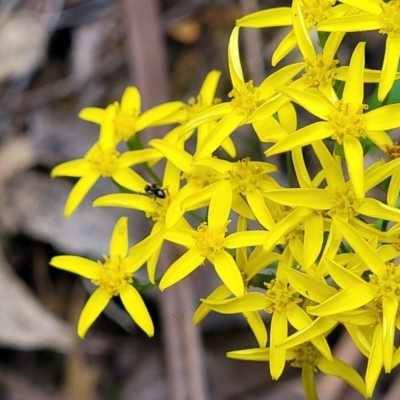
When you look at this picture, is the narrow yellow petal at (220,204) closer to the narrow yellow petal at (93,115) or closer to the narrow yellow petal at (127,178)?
the narrow yellow petal at (127,178)

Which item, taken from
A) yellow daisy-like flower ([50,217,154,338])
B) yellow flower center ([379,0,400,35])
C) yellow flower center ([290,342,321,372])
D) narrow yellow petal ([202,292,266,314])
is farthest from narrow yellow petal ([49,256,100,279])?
yellow flower center ([379,0,400,35])

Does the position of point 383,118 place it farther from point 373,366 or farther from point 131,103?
point 131,103

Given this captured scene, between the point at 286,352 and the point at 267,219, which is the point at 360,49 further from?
the point at 286,352

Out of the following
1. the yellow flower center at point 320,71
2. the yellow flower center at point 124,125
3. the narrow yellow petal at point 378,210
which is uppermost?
the yellow flower center at point 320,71

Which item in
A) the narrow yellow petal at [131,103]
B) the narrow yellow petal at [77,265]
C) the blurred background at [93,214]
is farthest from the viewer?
the blurred background at [93,214]

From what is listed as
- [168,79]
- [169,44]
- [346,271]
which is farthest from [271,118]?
[169,44]

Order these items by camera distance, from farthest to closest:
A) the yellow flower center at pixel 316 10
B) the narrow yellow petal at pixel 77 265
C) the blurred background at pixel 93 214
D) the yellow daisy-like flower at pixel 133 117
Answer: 1. the blurred background at pixel 93 214
2. the yellow daisy-like flower at pixel 133 117
3. the narrow yellow petal at pixel 77 265
4. the yellow flower center at pixel 316 10

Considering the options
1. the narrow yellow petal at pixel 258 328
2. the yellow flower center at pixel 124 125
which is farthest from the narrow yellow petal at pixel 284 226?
the yellow flower center at pixel 124 125

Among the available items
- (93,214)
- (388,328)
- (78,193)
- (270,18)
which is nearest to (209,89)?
(270,18)
